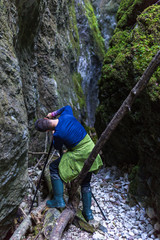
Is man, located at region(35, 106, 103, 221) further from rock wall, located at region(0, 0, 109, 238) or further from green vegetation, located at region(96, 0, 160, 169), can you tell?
green vegetation, located at region(96, 0, 160, 169)

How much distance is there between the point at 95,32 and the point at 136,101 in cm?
1095

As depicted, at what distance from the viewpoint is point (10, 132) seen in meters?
2.48

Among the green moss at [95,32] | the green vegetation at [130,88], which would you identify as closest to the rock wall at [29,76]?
the green moss at [95,32]

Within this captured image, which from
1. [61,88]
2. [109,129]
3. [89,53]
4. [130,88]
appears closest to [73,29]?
[89,53]

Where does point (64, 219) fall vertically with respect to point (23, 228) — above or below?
below

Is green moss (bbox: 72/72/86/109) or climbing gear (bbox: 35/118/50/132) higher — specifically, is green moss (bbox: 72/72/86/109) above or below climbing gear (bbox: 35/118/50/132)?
above

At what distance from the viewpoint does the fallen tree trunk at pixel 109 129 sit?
100 inches

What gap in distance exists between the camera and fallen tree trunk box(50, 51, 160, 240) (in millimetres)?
2543

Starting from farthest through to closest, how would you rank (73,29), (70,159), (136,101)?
(73,29) → (136,101) → (70,159)

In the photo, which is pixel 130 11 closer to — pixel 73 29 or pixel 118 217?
pixel 73 29

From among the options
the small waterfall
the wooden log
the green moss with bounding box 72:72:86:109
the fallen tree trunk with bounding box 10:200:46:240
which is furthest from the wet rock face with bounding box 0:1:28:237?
the small waterfall

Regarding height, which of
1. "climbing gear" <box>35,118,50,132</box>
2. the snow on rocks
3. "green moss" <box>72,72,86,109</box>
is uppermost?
"green moss" <box>72,72,86,109</box>

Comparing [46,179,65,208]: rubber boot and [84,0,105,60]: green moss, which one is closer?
[46,179,65,208]: rubber boot

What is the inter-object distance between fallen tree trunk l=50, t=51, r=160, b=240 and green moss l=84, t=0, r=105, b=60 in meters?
11.6
